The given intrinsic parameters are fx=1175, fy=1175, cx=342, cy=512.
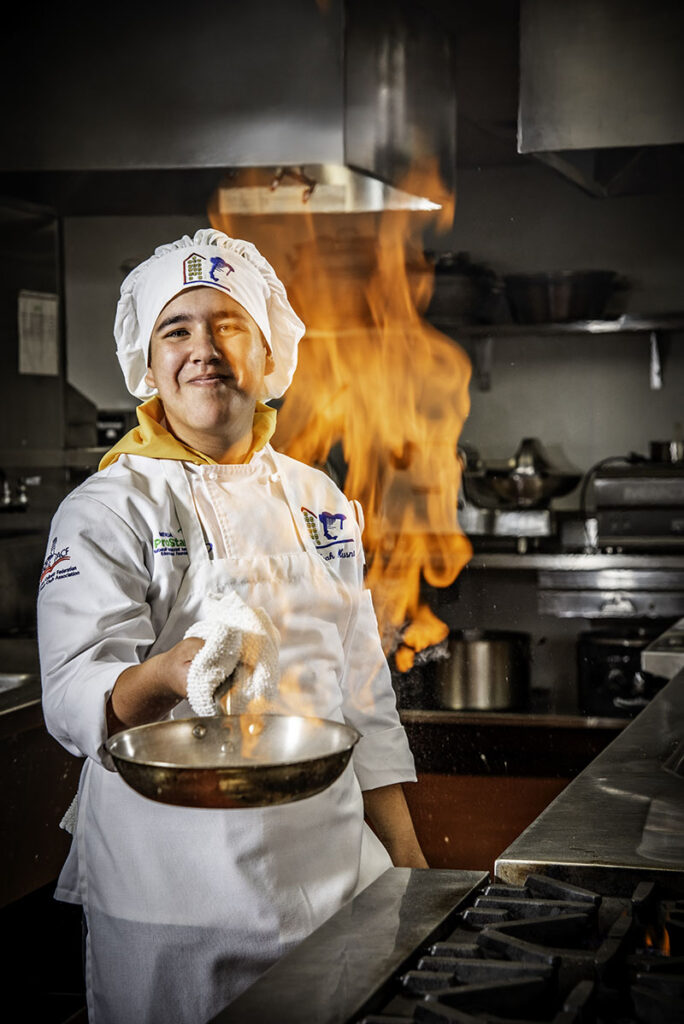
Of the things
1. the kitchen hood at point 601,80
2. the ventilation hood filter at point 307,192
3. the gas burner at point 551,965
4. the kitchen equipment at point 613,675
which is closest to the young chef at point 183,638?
the gas burner at point 551,965

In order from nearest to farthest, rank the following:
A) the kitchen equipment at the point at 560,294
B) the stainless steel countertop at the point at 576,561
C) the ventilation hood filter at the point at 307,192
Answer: the ventilation hood filter at the point at 307,192 < the stainless steel countertop at the point at 576,561 < the kitchen equipment at the point at 560,294

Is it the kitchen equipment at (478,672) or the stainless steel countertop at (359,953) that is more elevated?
the stainless steel countertop at (359,953)

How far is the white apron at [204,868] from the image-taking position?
1413mm

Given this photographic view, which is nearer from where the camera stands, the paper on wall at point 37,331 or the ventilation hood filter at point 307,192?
the ventilation hood filter at point 307,192

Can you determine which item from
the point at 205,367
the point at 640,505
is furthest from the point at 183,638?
the point at 640,505

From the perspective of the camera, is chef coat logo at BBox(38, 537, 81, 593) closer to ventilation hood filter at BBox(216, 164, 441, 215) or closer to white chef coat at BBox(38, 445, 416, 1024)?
white chef coat at BBox(38, 445, 416, 1024)

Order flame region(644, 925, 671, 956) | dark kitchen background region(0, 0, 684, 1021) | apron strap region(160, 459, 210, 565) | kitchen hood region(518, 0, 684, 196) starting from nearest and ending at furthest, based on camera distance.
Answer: flame region(644, 925, 671, 956) → apron strap region(160, 459, 210, 565) → kitchen hood region(518, 0, 684, 196) → dark kitchen background region(0, 0, 684, 1021)

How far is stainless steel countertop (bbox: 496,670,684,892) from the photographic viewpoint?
1099 mm

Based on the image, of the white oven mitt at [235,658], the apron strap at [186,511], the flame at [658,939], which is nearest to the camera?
the flame at [658,939]

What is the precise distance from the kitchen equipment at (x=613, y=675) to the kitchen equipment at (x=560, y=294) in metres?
1.19

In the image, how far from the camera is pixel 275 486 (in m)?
1.64

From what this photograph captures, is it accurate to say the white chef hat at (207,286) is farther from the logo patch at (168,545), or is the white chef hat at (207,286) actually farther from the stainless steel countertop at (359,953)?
the stainless steel countertop at (359,953)

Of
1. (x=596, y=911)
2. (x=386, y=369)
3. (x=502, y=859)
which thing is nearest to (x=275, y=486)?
(x=502, y=859)

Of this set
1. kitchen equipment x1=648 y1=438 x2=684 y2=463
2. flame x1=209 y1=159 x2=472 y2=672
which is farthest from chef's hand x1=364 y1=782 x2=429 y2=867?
kitchen equipment x1=648 y1=438 x2=684 y2=463
